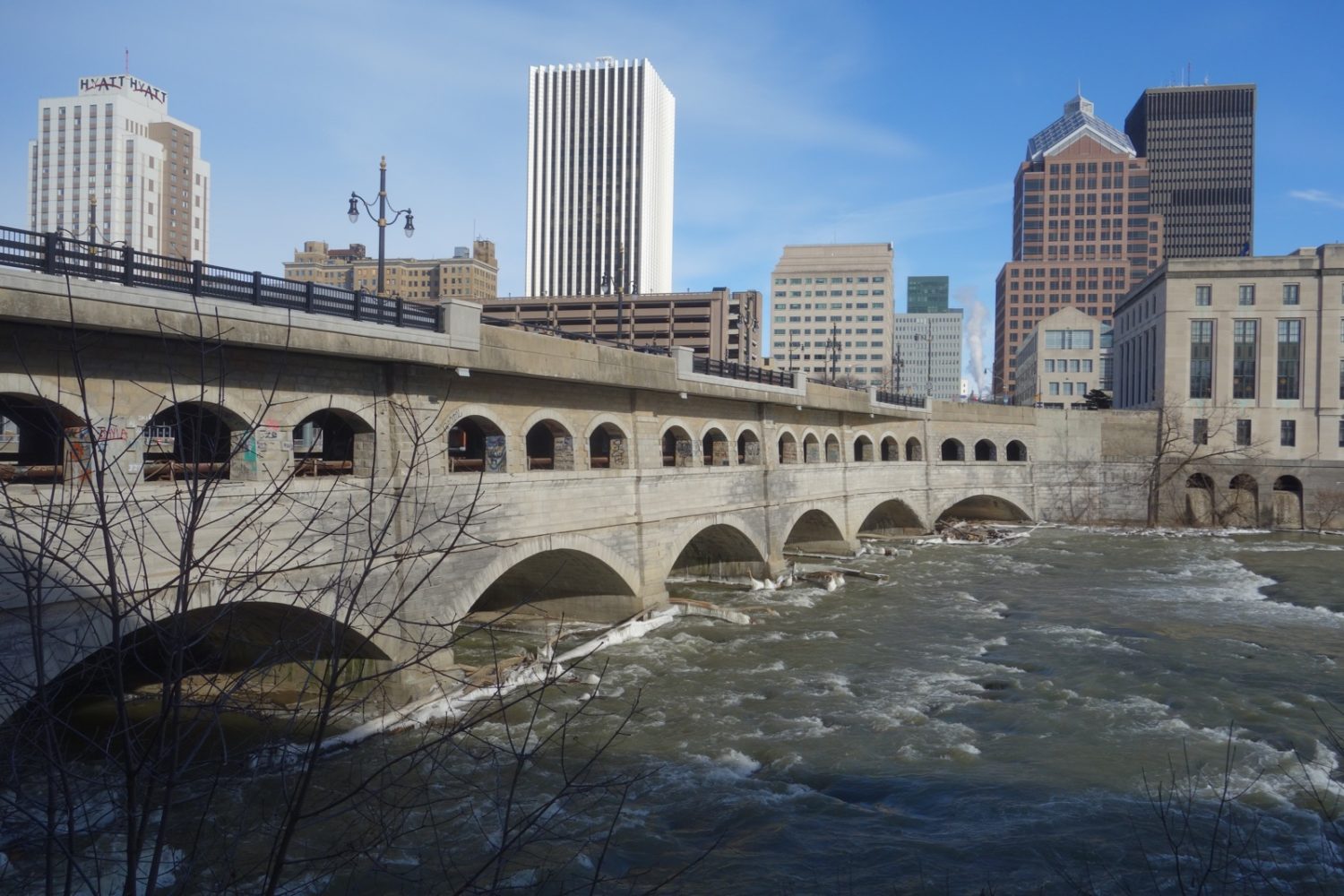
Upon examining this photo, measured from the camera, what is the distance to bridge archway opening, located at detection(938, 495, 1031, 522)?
50.7 meters

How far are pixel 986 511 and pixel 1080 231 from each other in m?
116

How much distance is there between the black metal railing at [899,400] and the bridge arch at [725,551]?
1238 cm

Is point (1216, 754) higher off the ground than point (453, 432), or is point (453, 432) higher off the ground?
point (453, 432)

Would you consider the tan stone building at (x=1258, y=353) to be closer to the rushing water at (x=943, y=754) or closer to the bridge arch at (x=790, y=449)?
the rushing water at (x=943, y=754)

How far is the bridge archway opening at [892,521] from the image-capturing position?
45.5m

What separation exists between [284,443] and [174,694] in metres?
12.1

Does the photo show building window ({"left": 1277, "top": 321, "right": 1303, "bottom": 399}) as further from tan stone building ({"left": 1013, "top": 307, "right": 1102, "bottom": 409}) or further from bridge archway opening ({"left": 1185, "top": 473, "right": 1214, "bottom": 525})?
tan stone building ({"left": 1013, "top": 307, "right": 1102, "bottom": 409})

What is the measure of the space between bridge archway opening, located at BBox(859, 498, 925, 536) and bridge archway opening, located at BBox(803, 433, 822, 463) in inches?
351

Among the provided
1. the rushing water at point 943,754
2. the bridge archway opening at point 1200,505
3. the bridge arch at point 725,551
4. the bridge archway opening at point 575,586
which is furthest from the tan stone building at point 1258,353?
the bridge archway opening at point 575,586

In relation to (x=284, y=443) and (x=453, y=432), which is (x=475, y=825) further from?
(x=453, y=432)

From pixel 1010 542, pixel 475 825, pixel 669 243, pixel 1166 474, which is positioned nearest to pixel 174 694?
pixel 475 825

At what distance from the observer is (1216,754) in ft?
52.1

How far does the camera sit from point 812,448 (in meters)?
Answer: 37.1

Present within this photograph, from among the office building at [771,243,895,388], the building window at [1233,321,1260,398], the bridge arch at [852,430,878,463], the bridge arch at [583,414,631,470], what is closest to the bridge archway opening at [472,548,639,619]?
the bridge arch at [583,414,631,470]
